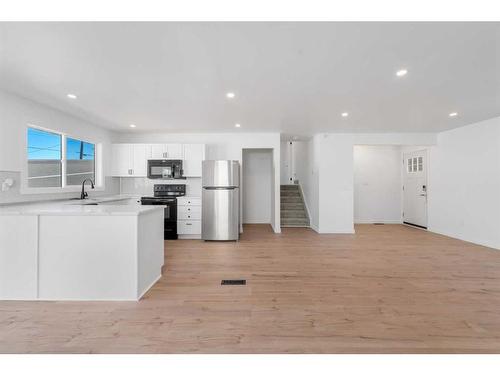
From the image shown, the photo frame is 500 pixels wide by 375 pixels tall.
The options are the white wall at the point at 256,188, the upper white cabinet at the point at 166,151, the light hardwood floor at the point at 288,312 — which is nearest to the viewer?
the light hardwood floor at the point at 288,312

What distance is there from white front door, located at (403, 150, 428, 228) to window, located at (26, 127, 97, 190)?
831 cm

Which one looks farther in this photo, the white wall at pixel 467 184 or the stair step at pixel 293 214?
the stair step at pixel 293 214

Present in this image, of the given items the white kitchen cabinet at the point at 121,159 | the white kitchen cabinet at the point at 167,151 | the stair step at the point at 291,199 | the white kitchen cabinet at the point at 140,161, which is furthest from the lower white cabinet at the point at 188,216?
the stair step at the point at 291,199

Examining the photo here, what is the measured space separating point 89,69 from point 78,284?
230cm

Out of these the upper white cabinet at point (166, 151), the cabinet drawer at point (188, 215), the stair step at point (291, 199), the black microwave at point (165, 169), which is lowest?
the cabinet drawer at point (188, 215)

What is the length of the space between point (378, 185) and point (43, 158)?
826 centimetres

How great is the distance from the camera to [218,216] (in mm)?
5094

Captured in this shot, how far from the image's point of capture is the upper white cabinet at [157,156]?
552cm

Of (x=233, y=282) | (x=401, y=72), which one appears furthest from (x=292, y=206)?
(x=401, y=72)

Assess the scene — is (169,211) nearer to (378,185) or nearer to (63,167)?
(63,167)

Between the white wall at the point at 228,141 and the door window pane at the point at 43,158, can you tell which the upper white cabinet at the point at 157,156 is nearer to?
the white wall at the point at 228,141

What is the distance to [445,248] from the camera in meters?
4.51

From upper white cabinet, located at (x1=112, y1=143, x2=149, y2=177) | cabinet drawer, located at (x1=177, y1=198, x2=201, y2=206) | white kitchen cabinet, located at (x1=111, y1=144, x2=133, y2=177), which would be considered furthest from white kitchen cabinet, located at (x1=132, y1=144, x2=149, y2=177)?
cabinet drawer, located at (x1=177, y1=198, x2=201, y2=206)

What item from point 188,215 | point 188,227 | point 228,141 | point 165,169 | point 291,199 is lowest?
point 188,227
